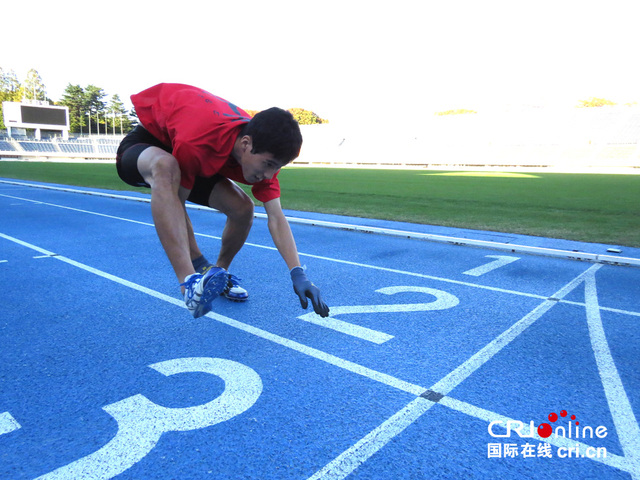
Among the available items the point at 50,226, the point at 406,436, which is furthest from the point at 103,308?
the point at 50,226

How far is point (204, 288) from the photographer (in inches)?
109

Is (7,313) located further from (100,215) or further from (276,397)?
(100,215)

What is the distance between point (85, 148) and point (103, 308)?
7572 centimetres

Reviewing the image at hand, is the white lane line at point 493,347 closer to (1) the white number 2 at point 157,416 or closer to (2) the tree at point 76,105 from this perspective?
(1) the white number 2 at point 157,416

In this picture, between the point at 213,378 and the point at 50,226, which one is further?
the point at 50,226

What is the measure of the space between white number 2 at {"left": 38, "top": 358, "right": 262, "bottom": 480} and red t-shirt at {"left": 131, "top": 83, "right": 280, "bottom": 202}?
120 cm

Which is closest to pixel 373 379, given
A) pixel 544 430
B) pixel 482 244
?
pixel 544 430

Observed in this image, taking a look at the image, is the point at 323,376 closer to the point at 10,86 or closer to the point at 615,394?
the point at 615,394

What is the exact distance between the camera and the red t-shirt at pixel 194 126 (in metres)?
2.98

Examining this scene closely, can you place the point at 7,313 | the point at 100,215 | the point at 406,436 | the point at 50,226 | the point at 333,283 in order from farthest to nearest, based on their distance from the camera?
the point at 100,215 < the point at 50,226 < the point at 333,283 < the point at 7,313 < the point at 406,436

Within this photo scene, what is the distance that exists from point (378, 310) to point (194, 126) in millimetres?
2257

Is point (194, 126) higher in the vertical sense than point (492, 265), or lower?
higher

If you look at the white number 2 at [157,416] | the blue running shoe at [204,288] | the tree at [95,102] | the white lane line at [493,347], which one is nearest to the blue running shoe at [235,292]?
the white number 2 at [157,416]

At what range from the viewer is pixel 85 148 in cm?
7075
